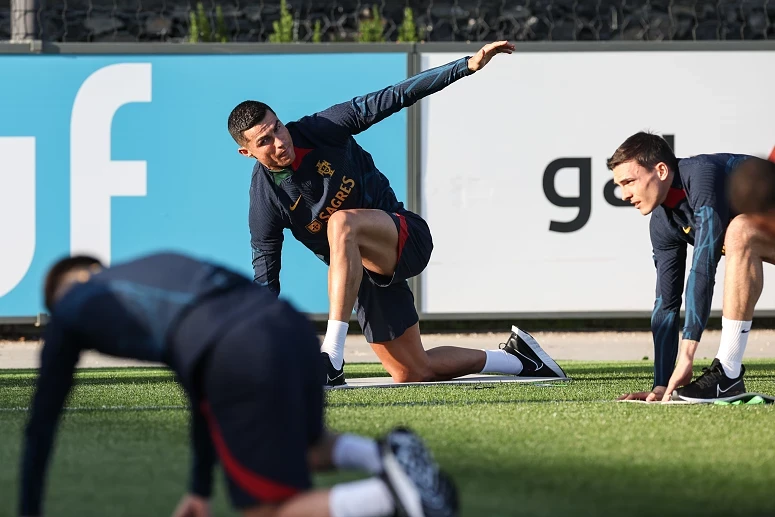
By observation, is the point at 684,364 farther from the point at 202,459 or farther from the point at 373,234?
the point at 202,459

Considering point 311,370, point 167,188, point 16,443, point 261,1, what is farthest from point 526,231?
point 311,370

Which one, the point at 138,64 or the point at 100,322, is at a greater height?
the point at 138,64

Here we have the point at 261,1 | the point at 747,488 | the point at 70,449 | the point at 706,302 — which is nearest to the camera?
the point at 747,488

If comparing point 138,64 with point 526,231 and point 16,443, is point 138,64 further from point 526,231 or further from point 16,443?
point 16,443

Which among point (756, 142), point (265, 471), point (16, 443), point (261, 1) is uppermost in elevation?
point (261, 1)

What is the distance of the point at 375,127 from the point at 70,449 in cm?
528

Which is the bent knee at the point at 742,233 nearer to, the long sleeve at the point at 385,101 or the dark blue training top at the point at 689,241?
the dark blue training top at the point at 689,241

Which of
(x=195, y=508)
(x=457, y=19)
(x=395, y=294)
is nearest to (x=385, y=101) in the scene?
(x=395, y=294)

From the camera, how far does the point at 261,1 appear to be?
10977mm

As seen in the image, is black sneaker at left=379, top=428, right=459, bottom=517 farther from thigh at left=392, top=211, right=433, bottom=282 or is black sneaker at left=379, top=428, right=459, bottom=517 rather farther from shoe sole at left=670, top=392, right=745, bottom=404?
thigh at left=392, top=211, right=433, bottom=282

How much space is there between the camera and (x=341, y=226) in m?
5.66

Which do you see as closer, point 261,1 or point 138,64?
point 138,64

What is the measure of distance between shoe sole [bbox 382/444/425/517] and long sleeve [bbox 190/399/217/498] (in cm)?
43

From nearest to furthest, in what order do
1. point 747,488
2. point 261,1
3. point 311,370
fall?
point 311,370 < point 747,488 < point 261,1
